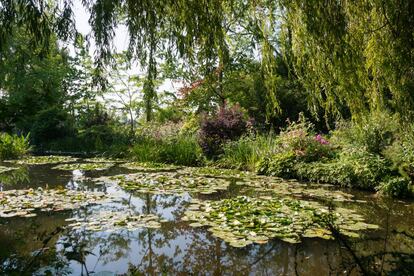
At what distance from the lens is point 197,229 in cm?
389

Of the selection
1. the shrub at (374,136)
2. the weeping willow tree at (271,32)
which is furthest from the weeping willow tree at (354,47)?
the shrub at (374,136)

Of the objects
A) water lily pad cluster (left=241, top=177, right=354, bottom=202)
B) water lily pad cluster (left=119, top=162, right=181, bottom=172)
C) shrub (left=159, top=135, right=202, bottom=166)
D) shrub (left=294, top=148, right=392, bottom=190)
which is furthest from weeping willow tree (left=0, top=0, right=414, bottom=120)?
shrub (left=159, top=135, right=202, bottom=166)

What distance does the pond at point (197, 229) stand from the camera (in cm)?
282

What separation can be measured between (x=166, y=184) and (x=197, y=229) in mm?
2606

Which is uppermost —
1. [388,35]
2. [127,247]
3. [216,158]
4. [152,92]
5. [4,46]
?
[388,35]

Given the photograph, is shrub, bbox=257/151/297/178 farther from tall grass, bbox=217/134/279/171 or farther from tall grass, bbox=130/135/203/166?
tall grass, bbox=130/135/203/166

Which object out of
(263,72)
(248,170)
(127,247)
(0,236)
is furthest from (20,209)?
(248,170)

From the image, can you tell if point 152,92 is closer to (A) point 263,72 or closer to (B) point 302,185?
(A) point 263,72

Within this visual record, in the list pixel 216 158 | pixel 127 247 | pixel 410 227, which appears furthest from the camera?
pixel 216 158

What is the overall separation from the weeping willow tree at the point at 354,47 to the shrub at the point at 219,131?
7.02 meters

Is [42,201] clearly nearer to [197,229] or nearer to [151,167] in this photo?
[197,229]

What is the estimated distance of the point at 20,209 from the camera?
14.8 feet

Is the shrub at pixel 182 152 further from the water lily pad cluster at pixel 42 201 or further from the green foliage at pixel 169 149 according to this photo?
the water lily pad cluster at pixel 42 201

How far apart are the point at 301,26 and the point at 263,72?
1.54 ft
